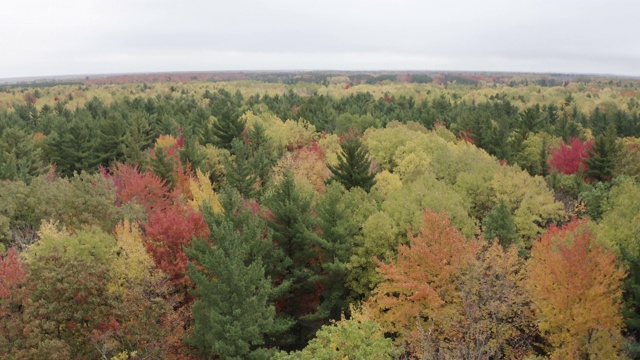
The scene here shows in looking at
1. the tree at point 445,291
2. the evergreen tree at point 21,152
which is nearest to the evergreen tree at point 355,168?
the tree at point 445,291

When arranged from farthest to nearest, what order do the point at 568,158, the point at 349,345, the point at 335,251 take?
1. the point at 568,158
2. the point at 335,251
3. the point at 349,345

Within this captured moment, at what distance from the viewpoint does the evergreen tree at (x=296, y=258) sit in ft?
96.8

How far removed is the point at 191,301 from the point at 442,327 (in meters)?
15.6

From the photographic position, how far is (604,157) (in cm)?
5431

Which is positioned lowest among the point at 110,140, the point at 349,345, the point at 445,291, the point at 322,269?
the point at 322,269

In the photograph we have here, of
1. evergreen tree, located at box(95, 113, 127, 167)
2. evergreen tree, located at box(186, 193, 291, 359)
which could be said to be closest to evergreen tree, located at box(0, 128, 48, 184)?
evergreen tree, located at box(95, 113, 127, 167)

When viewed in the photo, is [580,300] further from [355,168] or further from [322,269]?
[355,168]

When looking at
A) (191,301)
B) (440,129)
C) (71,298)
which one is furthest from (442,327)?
(440,129)

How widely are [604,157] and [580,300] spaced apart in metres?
34.8

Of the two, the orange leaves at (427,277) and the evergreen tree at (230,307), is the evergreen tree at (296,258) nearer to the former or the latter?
the evergreen tree at (230,307)

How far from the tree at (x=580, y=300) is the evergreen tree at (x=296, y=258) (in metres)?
12.7

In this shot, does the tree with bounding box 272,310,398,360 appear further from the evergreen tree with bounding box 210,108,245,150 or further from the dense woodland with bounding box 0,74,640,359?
the evergreen tree with bounding box 210,108,245,150

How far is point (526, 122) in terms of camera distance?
3088 inches

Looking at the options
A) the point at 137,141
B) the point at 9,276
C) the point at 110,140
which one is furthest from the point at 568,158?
the point at 9,276
